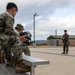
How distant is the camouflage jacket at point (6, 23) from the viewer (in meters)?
6.61

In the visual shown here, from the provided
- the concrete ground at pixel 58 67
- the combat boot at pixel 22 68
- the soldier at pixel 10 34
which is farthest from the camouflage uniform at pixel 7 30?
the concrete ground at pixel 58 67

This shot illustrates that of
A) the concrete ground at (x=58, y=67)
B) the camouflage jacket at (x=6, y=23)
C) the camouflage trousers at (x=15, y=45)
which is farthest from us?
the concrete ground at (x=58, y=67)

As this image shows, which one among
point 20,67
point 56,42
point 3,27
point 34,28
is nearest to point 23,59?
point 20,67

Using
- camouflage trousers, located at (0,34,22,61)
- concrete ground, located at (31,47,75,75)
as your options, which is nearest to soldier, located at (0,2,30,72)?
camouflage trousers, located at (0,34,22,61)

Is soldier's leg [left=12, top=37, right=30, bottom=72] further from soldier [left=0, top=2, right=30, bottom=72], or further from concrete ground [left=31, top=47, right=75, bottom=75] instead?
concrete ground [left=31, top=47, right=75, bottom=75]

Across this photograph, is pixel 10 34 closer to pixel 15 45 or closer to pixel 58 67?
pixel 15 45

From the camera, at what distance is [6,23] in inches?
262

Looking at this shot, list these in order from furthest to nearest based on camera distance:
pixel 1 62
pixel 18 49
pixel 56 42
Result: pixel 56 42 → pixel 1 62 → pixel 18 49

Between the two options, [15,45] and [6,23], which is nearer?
[15,45]

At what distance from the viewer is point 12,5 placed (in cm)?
680

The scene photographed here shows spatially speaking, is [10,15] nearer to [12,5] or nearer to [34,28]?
[12,5]

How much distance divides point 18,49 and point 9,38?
0.37 metres

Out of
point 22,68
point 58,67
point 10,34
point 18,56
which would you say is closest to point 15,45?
point 18,56

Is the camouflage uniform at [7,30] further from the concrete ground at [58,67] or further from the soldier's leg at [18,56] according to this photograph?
the concrete ground at [58,67]
